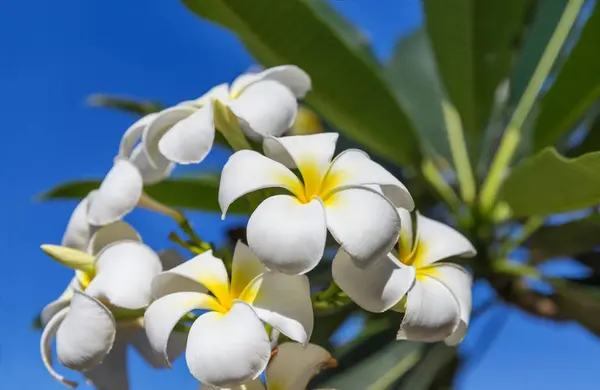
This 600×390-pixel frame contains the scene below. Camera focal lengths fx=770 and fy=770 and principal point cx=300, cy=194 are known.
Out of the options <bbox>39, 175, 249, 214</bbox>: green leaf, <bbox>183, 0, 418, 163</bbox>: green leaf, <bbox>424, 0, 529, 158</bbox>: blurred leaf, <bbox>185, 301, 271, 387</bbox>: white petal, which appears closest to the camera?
<bbox>185, 301, 271, 387</bbox>: white petal

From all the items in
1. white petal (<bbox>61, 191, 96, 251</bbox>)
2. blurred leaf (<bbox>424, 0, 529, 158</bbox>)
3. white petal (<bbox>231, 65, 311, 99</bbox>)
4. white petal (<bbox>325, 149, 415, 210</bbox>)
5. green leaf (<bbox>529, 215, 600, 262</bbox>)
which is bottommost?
white petal (<bbox>325, 149, 415, 210</bbox>)

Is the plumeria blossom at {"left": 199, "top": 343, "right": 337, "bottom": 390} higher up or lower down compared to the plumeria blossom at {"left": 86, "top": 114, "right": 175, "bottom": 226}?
lower down

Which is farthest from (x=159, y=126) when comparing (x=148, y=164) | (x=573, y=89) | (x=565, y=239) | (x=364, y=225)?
(x=565, y=239)

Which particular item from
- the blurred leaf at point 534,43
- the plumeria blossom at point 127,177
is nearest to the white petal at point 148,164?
the plumeria blossom at point 127,177

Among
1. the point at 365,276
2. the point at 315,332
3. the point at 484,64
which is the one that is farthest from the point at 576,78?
the point at 365,276

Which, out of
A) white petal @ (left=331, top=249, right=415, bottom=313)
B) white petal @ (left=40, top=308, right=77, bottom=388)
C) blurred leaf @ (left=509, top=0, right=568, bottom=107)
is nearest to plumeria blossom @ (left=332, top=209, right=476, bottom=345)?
white petal @ (left=331, top=249, right=415, bottom=313)

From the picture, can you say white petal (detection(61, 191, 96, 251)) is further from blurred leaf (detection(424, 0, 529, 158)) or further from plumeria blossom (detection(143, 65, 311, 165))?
blurred leaf (detection(424, 0, 529, 158))

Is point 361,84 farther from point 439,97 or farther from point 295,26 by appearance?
point 439,97
